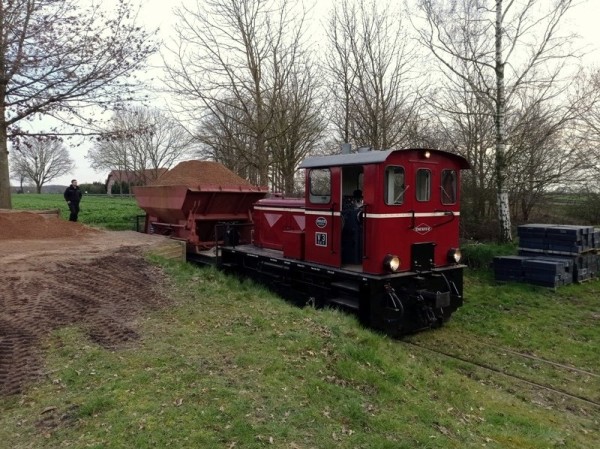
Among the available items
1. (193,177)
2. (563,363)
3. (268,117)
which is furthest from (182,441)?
(268,117)

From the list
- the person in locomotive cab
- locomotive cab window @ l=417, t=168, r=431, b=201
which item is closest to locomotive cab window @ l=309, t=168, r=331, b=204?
the person in locomotive cab

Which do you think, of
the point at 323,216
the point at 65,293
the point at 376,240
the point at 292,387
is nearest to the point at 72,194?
the point at 65,293

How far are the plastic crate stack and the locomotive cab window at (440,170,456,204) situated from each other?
4.74 metres

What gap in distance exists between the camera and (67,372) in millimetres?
5250

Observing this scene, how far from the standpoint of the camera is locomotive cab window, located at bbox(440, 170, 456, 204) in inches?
369

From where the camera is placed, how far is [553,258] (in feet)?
43.6

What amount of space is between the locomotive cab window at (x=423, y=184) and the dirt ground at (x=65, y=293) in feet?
16.1

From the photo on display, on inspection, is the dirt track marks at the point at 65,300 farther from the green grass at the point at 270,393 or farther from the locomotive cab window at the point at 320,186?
the locomotive cab window at the point at 320,186

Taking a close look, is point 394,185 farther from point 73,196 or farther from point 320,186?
point 73,196

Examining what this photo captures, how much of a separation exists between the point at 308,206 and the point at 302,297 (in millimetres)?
1877

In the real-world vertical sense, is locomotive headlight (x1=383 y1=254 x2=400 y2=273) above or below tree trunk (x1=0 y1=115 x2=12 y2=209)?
below

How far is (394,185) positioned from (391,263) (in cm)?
137

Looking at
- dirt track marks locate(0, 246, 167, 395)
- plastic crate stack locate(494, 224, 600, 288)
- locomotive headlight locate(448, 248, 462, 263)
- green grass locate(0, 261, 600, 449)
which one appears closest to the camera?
green grass locate(0, 261, 600, 449)

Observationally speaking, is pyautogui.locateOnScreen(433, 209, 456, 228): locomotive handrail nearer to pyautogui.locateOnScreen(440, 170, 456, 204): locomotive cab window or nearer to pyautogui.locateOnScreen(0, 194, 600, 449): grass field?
pyautogui.locateOnScreen(440, 170, 456, 204): locomotive cab window
